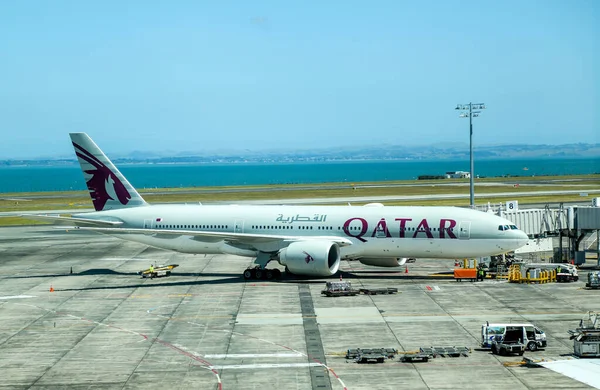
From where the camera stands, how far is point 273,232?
54.4m

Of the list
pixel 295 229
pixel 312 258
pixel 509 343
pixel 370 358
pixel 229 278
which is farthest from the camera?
pixel 229 278

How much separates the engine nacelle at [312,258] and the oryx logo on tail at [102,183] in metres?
14.6

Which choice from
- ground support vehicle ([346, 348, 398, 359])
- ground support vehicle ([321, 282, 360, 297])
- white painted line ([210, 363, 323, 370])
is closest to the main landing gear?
ground support vehicle ([321, 282, 360, 297])

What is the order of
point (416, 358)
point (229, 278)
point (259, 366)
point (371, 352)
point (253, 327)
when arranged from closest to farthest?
point (259, 366)
point (416, 358)
point (371, 352)
point (253, 327)
point (229, 278)

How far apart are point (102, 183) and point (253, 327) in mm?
25407

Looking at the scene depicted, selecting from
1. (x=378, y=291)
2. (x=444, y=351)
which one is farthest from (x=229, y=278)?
(x=444, y=351)

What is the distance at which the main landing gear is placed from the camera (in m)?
53.3

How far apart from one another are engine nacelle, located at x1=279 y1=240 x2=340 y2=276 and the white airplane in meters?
0.06

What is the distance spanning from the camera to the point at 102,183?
58.8 m

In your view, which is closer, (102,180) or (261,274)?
(261,274)

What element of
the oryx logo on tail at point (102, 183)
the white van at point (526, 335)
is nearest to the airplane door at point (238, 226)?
the oryx logo on tail at point (102, 183)

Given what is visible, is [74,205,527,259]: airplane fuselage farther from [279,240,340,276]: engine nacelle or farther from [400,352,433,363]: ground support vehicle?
[400,352,433,363]: ground support vehicle

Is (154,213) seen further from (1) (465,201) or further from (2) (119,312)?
(1) (465,201)

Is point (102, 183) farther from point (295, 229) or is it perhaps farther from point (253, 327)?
point (253, 327)
